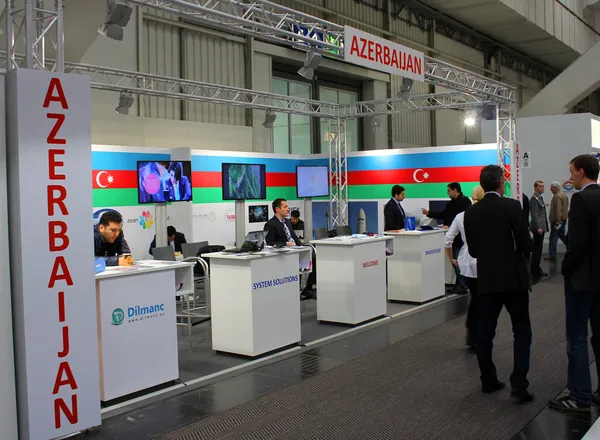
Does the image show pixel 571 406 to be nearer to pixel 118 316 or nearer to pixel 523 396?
pixel 523 396

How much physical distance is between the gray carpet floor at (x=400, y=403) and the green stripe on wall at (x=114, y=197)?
5383 millimetres

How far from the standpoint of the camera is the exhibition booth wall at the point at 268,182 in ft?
30.8

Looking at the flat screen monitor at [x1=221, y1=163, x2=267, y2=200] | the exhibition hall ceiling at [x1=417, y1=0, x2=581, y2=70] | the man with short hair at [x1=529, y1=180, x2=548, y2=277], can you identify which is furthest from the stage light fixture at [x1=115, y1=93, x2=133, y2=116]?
the exhibition hall ceiling at [x1=417, y1=0, x2=581, y2=70]

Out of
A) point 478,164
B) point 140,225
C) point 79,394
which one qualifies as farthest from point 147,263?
point 478,164

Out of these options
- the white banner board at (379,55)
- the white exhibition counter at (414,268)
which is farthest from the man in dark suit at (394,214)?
the white banner board at (379,55)

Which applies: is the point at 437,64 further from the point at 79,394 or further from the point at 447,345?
the point at 79,394

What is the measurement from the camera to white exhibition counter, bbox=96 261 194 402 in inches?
159

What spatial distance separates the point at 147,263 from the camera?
15.1 feet

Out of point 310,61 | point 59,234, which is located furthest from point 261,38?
point 59,234

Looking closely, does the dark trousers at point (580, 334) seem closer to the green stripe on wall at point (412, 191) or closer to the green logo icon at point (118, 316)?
the green logo icon at point (118, 316)

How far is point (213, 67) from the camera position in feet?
39.2

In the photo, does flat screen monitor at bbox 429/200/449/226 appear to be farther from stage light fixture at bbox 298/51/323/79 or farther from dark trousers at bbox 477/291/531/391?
dark trousers at bbox 477/291/531/391

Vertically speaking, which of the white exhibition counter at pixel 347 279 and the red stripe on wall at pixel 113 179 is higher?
the red stripe on wall at pixel 113 179

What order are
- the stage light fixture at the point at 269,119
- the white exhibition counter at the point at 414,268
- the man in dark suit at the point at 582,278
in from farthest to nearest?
the stage light fixture at the point at 269,119 → the white exhibition counter at the point at 414,268 → the man in dark suit at the point at 582,278
